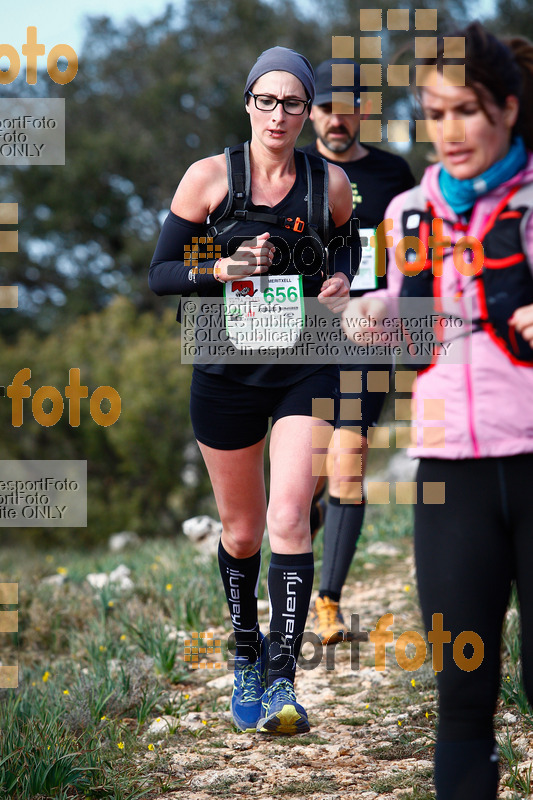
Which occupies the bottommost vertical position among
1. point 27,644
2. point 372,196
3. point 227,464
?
point 27,644

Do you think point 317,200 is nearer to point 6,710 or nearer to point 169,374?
point 6,710


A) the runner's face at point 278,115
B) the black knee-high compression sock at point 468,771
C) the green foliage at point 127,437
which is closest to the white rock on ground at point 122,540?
the green foliage at point 127,437

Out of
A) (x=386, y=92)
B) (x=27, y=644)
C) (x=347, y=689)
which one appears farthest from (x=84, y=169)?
(x=347, y=689)

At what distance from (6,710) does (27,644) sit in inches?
88.6

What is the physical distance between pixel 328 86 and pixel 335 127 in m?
0.19

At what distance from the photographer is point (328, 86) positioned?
412 cm

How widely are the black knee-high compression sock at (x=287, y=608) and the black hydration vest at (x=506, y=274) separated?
1.26m

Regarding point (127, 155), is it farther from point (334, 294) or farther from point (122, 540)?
point (334, 294)

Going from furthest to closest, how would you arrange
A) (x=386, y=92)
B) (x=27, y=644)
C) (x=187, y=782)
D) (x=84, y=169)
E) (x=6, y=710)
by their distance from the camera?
(x=84, y=169)
(x=386, y=92)
(x=27, y=644)
(x=6, y=710)
(x=187, y=782)

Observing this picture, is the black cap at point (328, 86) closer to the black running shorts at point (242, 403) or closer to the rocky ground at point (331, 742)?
the black running shorts at point (242, 403)

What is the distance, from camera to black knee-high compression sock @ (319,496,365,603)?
4152 millimetres

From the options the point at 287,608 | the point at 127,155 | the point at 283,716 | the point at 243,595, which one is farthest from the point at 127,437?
the point at 127,155

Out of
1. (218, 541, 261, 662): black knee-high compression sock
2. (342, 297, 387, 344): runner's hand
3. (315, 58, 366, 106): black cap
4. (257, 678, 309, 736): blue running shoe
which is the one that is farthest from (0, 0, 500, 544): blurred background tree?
(342, 297, 387, 344): runner's hand

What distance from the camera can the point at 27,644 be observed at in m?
5.47
